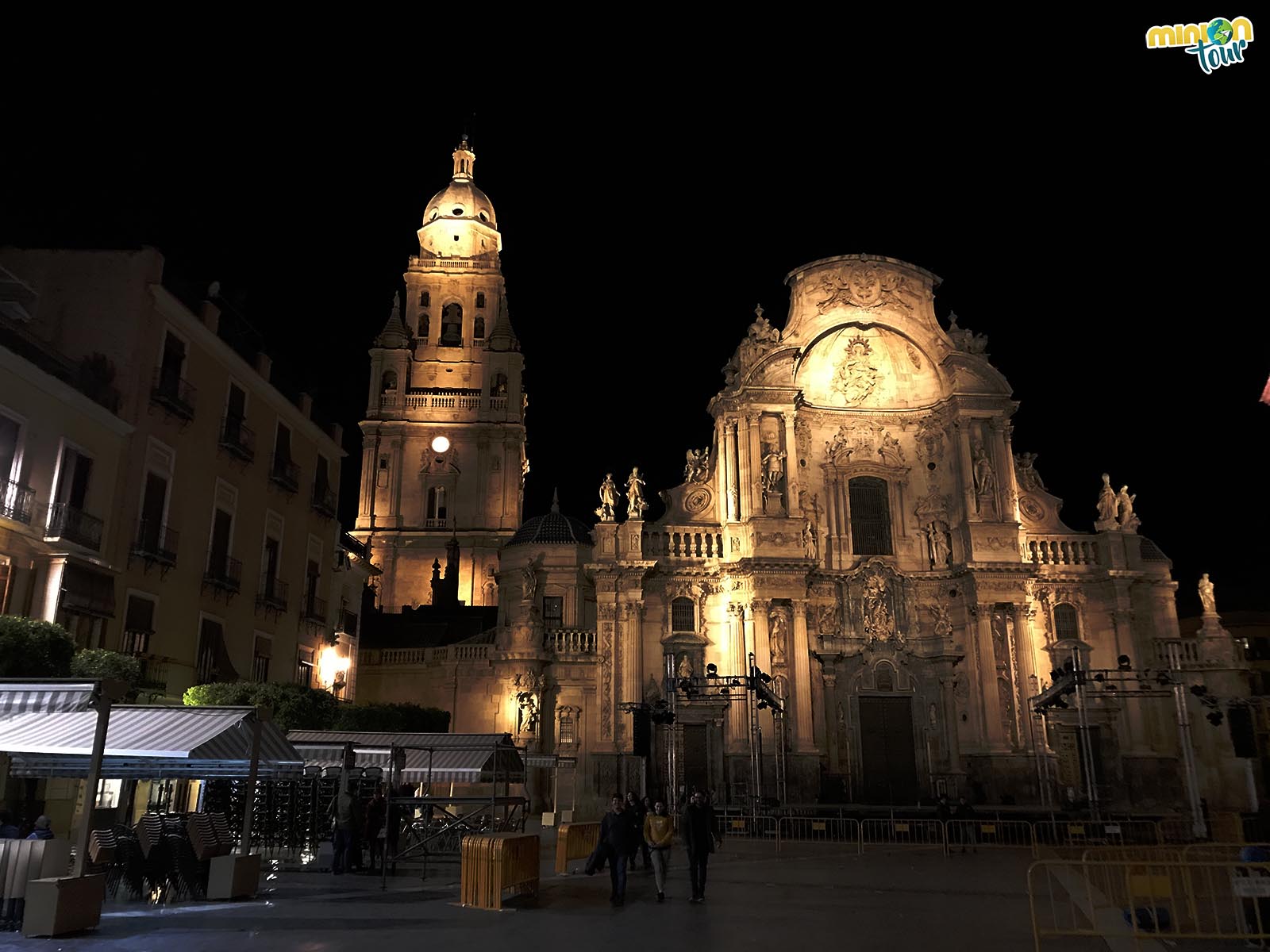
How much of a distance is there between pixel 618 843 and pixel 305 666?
19398mm

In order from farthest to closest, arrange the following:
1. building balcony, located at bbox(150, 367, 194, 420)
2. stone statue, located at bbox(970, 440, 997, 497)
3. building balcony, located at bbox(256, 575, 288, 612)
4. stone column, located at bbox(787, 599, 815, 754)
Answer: stone statue, located at bbox(970, 440, 997, 497)
stone column, located at bbox(787, 599, 815, 754)
building balcony, located at bbox(256, 575, 288, 612)
building balcony, located at bbox(150, 367, 194, 420)

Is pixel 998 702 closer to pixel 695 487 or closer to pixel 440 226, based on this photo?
pixel 695 487

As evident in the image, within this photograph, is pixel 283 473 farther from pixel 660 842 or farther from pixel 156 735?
pixel 660 842

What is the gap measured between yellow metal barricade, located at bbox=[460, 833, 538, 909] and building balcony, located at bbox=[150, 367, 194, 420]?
14.4 meters

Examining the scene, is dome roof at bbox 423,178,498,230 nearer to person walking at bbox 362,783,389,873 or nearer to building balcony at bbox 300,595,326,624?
building balcony at bbox 300,595,326,624

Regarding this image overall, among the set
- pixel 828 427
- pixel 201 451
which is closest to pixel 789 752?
pixel 828 427

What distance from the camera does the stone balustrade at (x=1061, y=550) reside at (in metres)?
37.7

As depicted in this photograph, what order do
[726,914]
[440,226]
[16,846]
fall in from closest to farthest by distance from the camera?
1. [16,846]
2. [726,914]
3. [440,226]

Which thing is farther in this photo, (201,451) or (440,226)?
(440,226)

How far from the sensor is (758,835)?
27734 millimetres

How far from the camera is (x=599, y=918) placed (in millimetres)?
12836

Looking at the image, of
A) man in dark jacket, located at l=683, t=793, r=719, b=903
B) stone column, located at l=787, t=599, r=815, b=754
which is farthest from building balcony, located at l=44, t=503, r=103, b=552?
stone column, located at l=787, t=599, r=815, b=754

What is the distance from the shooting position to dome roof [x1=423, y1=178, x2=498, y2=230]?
7444 cm

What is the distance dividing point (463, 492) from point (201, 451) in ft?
127
